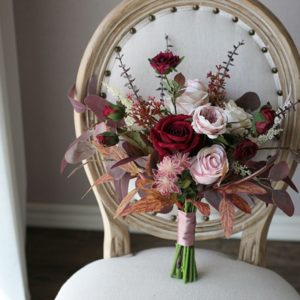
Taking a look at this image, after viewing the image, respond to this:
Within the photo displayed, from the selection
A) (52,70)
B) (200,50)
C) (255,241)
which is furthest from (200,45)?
(52,70)

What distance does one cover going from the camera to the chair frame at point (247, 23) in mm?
894

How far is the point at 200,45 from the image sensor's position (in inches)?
36.1

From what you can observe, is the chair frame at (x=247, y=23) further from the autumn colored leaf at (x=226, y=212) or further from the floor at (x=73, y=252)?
the floor at (x=73, y=252)

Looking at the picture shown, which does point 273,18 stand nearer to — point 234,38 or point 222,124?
point 234,38

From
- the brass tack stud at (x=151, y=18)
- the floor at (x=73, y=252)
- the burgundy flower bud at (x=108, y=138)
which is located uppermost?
the brass tack stud at (x=151, y=18)

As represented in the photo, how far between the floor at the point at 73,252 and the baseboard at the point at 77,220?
0.08ft

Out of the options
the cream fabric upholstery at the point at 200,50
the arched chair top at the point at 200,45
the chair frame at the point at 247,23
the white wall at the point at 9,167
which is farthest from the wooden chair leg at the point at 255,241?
the white wall at the point at 9,167

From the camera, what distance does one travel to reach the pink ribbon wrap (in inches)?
34.6

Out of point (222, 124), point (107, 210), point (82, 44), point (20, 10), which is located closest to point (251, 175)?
point (222, 124)

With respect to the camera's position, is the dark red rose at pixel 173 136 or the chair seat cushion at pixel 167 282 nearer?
the dark red rose at pixel 173 136

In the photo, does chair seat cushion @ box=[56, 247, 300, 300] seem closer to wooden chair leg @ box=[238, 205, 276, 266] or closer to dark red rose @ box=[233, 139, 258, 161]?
wooden chair leg @ box=[238, 205, 276, 266]

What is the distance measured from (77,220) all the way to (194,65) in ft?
3.05

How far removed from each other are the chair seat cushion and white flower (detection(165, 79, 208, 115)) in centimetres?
32

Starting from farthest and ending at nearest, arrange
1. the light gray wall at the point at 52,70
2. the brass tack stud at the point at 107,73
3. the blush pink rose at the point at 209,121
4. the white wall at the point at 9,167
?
the light gray wall at the point at 52,70 → the white wall at the point at 9,167 → the brass tack stud at the point at 107,73 → the blush pink rose at the point at 209,121
